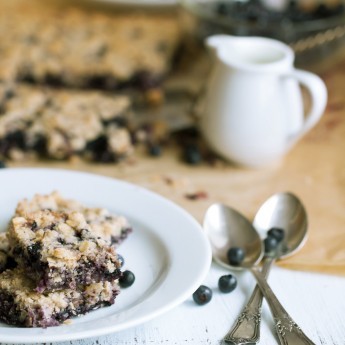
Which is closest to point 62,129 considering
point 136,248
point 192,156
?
point 192,156

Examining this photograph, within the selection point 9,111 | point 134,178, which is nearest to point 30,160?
point 9,111

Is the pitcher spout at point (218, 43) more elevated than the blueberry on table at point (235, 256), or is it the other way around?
the pitcher spout at point (218, 43)

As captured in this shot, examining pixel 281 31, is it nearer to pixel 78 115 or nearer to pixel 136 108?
pixel 136 108

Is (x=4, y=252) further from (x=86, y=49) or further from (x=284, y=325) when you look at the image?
(x=86, y=49)

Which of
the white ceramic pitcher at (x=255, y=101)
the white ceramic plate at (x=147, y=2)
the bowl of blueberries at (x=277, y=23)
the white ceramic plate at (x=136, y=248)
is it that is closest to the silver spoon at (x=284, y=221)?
the white ceramic plate at (x=136, y=248)

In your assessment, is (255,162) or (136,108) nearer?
(255,162)

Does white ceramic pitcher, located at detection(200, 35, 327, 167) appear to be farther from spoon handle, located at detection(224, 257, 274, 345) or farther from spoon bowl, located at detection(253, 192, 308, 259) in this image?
spoon handle, located at detection(224, 257, 274, 345)

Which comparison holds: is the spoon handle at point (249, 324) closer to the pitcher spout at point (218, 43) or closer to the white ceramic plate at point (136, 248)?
the white ceramic plate at point (136, 248)
